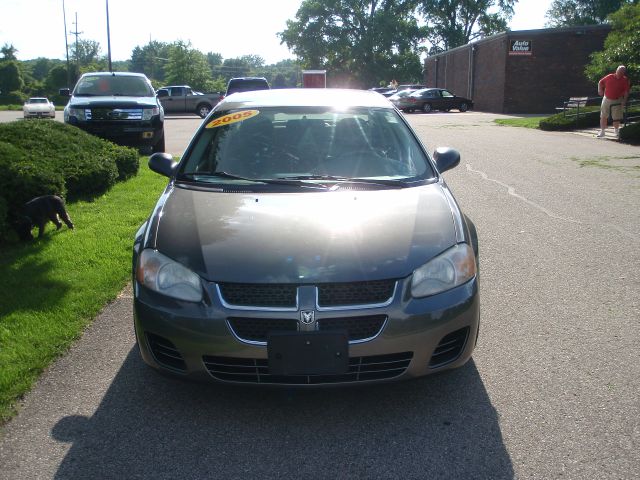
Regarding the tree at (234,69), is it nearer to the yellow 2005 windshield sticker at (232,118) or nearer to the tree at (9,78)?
the tree at (9,78)

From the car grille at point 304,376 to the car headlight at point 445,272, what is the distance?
1.09ft

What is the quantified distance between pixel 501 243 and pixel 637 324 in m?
2.37

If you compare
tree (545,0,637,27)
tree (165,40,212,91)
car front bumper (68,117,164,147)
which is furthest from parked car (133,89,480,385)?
tree (545,0,637,27)

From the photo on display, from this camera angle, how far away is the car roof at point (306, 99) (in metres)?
5.02

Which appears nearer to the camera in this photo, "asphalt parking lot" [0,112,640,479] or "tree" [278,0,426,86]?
"asphalt parking lot" [0,112,640,479]

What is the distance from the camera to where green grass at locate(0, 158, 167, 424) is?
3925 mm

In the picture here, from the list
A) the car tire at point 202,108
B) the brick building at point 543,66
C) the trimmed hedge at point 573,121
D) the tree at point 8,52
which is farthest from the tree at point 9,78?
the trimmed hedge at point 573,121

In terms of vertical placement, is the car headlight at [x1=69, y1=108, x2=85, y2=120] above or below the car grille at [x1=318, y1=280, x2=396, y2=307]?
above

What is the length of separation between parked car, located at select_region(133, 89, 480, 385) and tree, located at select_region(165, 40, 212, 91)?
70830mm

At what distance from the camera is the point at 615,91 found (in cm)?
1738

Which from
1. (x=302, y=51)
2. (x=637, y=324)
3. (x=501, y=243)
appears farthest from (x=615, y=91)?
(x=302, y=51)

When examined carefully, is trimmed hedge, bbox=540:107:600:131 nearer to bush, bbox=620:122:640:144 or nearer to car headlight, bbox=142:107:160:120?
bush, bbox=620:122:640:144

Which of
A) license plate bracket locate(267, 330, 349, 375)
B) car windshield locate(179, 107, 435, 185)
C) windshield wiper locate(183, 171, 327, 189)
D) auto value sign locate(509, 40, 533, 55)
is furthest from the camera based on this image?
auto value sign locate(509, 40, 533, 55)

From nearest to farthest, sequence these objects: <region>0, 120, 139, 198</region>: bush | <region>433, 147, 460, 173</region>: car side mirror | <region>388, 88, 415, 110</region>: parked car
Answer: <region>433, 147, 460, 173</region>: car side mirror, <region>0, 120, 139, 198</region>: bush, <region>388, 88, 415, 110</region>: parked car
